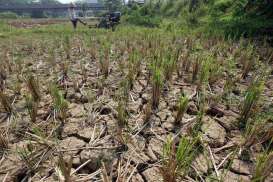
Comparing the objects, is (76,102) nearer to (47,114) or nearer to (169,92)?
(47,114)

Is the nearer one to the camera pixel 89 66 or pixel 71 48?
pixel 89 66

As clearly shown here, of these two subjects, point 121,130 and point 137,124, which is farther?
point 137,124

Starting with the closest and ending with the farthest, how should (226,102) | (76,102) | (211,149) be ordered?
(211,149), (226,102), (76,102)

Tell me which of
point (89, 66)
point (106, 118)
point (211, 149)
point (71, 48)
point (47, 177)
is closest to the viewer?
point (47, 177)

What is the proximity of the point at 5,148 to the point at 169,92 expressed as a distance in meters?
1.85

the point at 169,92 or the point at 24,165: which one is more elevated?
the point at 169,92

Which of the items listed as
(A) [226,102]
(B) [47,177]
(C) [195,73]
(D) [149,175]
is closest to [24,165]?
(B) [47,177]

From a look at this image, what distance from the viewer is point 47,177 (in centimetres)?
180

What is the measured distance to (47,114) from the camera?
8.55 ft

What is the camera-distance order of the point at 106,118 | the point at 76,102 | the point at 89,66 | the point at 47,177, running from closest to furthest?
1. the point at 47,177
2. the point at 106,118
3. the point at 76,102
4. the point at 89,66

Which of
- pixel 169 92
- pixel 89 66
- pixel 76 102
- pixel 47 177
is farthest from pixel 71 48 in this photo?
pixel 47 177

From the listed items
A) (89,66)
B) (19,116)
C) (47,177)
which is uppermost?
(89,66)

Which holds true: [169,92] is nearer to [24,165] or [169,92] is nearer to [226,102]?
[226,102]

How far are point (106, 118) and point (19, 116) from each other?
0.92 m
